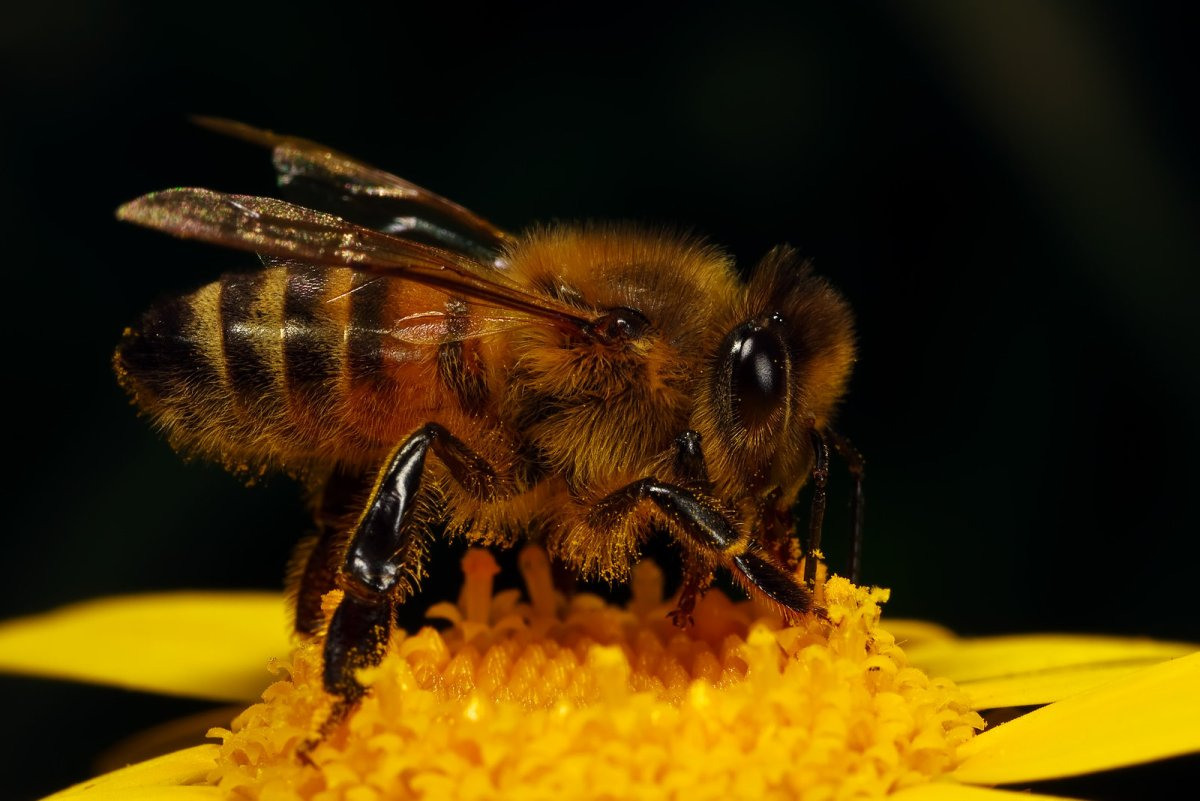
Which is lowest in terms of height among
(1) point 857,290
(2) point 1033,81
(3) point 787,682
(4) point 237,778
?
(4) point 237,778

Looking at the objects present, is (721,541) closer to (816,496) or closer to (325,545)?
(816,496)

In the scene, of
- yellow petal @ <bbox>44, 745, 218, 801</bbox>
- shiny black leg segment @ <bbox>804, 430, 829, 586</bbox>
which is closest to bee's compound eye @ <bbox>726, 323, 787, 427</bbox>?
shiny black leg segment @ <bbox>804, 430, 829, 586</bbox>

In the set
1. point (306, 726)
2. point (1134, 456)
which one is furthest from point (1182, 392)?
point (306, 726)

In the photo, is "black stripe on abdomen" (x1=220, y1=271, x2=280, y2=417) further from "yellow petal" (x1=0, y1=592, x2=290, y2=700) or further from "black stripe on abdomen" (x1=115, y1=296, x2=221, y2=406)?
"yellow petal" (x1=0, y1=592, x2=290, y2=700)

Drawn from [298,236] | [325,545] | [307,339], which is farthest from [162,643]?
[298,236]

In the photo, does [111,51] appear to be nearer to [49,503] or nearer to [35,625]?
[49,503]
